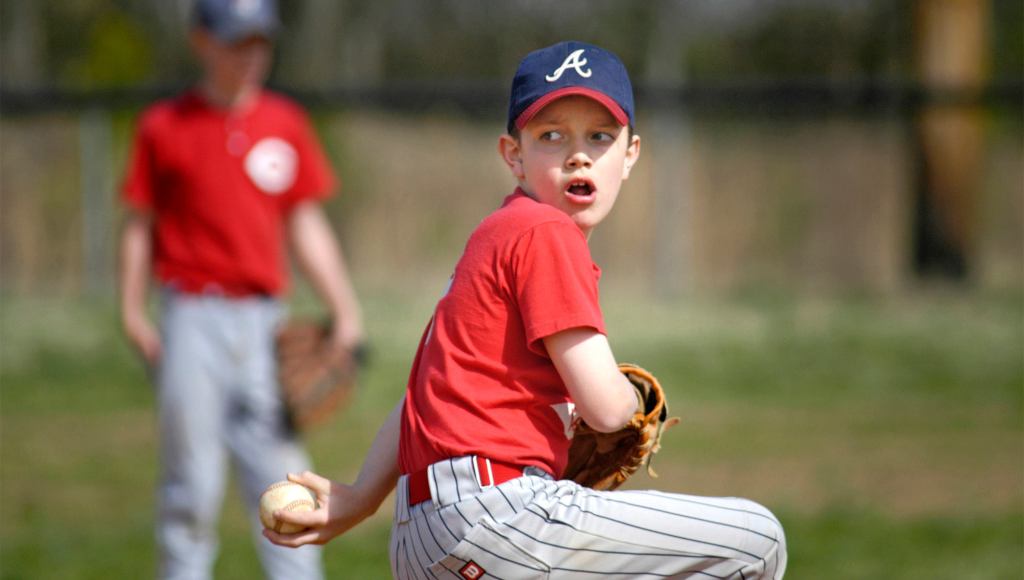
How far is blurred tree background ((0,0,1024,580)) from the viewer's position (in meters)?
8.46

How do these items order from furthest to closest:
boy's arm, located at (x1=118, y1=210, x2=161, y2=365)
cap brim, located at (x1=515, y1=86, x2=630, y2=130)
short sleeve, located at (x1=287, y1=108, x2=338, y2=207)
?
short sleeve, located at (x1=287, y1=108, x2=338, y2=207)
boy's arm, located at (x1=118, y1=210, x2=161, y2=365)
cap brim, located at (x1=515, y1=86, x2=630, y2=130)

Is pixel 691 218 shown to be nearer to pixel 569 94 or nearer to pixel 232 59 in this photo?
pixel 232 59

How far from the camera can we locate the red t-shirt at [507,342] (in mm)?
2377

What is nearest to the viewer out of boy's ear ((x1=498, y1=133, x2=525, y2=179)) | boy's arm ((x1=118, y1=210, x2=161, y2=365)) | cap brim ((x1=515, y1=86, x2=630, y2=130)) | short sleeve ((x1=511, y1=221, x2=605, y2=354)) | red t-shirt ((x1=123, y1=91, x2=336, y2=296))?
short sleeve ((x1=511, y1=221, x2=605, y2=354))

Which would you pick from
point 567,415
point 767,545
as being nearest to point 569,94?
point 567,415

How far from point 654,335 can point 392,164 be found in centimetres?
398

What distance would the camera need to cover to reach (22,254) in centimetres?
1403

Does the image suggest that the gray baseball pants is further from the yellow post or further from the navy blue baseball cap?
the yellow post

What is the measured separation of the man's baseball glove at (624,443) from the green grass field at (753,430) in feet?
9.38

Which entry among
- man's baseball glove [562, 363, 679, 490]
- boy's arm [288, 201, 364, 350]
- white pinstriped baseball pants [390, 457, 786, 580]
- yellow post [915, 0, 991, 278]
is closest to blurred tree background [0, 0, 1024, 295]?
Answer: yellow post [915, 0, 991, 278]

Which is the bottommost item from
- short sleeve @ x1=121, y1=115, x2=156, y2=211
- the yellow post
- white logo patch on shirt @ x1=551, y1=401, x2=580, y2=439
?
white logo patch on shirt @ x1=551, y1=401, x2=580, y2=439

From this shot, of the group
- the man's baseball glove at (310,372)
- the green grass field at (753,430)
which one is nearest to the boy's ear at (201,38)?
the man's baseball glove at (310,372)

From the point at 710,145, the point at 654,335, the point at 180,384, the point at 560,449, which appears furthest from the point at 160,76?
the point at 560,449

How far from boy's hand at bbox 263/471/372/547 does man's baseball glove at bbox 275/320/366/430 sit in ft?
6.96
